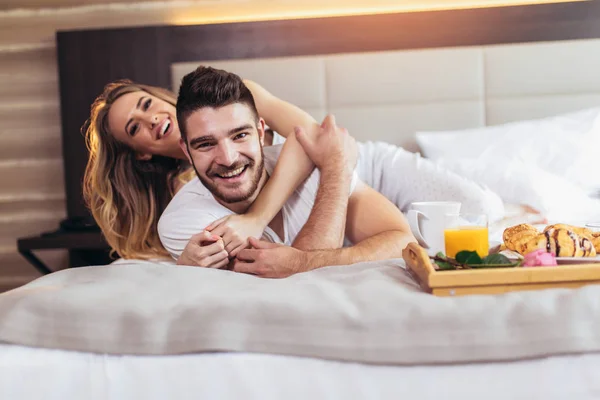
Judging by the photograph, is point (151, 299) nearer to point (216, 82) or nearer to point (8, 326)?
point (8, 326)

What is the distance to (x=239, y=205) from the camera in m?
2.11

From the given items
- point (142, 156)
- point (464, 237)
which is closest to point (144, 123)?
point (142, 156)

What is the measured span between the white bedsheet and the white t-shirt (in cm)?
86

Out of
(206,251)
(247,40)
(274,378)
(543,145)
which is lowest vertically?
(274,378)

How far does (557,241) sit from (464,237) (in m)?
0.20

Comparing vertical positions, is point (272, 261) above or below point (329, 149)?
below

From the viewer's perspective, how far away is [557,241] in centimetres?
141

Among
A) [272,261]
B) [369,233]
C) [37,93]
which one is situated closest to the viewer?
[272,261]

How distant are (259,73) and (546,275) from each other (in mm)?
2108

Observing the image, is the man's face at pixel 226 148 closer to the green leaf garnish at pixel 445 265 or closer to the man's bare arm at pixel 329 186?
the man's bare arm at pixel 329 186

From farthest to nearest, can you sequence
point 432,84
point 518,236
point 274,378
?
point 432,84, point 518,236, point 274,378

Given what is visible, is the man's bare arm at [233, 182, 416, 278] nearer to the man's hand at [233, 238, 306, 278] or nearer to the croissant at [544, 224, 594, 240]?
the man's hand at [233, 238, 306, 278]

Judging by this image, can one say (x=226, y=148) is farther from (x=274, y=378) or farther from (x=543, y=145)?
(x=543, y=145)

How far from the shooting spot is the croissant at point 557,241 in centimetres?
140
